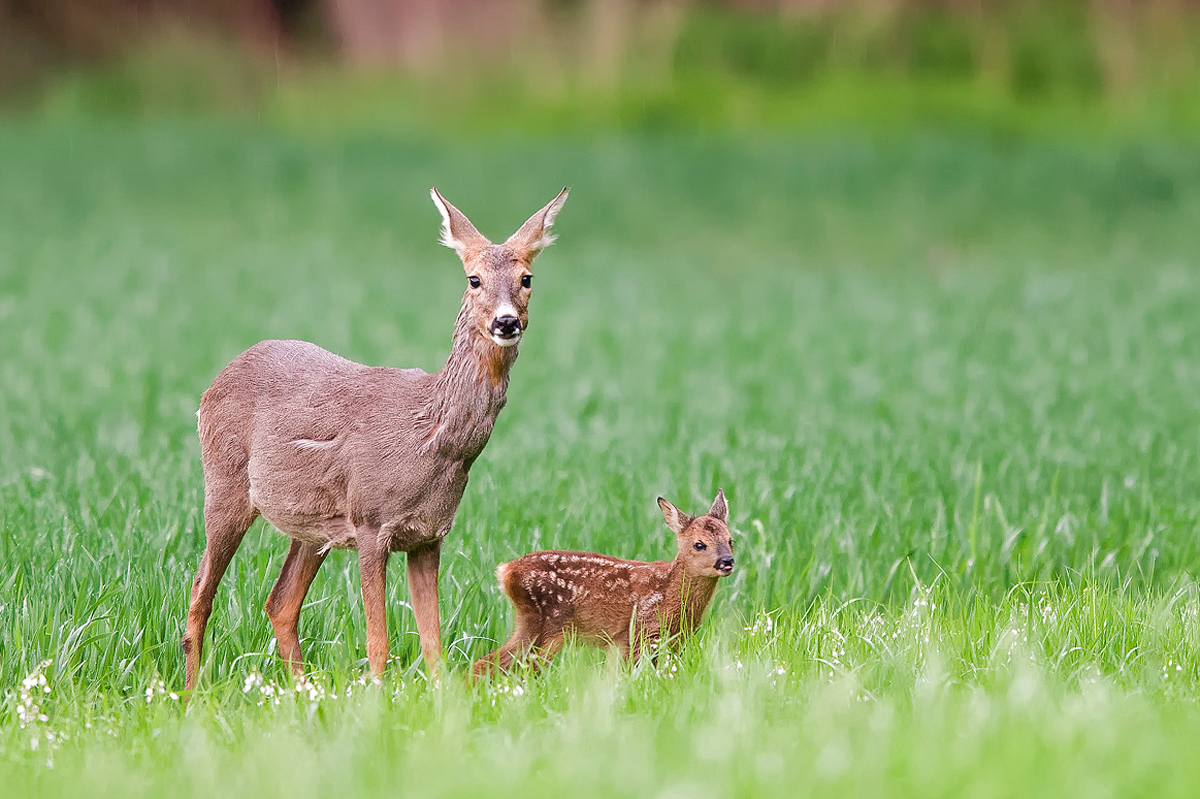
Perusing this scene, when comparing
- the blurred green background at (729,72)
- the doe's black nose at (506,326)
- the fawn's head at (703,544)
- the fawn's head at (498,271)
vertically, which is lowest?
the fawn's head at (703,544)

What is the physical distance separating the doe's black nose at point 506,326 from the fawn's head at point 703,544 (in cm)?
115

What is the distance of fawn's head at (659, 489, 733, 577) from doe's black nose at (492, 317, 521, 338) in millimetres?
1152

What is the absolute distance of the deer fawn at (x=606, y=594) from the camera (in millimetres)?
5203

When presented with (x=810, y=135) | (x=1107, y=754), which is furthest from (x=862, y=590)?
(x=810, y=135)

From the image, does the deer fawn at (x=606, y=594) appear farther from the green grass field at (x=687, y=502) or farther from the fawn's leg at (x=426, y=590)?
the fawn's leg at (x=426, y=590)

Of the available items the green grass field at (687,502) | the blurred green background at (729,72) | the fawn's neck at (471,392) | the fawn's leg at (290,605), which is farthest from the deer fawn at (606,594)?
the blurred green background at (729,72)

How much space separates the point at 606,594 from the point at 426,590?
76 centimetres

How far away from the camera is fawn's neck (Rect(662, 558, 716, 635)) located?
207 inches

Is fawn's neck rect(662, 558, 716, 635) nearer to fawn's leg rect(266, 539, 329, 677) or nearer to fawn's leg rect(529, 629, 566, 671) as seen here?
fawn's leg rect(529, 629, 566, 671)

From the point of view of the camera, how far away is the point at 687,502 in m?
7.24

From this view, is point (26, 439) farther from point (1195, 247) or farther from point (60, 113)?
point (60, 113)

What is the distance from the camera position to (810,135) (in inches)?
958

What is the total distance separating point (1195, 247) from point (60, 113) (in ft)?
67.1

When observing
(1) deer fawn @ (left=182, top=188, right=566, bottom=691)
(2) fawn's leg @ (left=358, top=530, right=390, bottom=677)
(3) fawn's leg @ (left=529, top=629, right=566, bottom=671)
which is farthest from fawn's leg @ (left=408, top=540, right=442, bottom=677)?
(3) fawn's leg @ (left=529, top=629, right=566, bottom=671)
